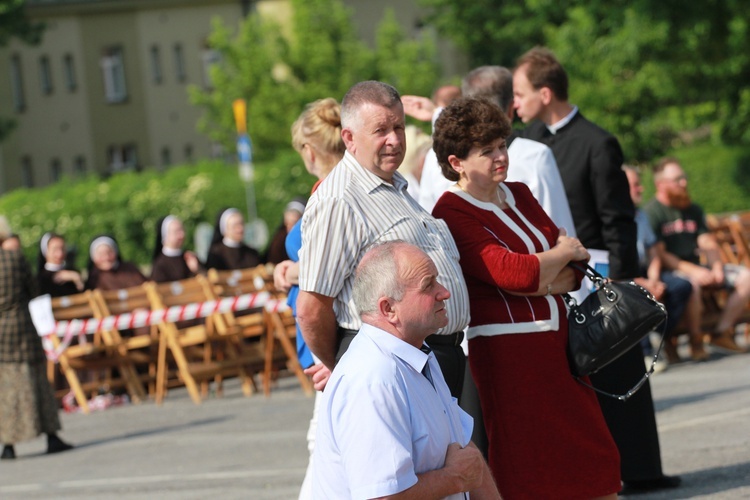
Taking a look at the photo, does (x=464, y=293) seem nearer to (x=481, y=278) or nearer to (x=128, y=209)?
(x=481, y=278)

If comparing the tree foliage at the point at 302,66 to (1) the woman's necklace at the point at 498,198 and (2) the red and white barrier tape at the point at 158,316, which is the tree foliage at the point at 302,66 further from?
(1) the woman's necklace at the point at 498,198

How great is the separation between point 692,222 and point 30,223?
106 ft

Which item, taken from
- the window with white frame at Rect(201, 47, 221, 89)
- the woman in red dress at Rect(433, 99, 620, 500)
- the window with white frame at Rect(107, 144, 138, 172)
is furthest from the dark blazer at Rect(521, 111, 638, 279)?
the window with white frame at Rect(107, 144, 138, 172)

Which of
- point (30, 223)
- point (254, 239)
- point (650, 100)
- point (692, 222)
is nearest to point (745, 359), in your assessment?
point (692, 222)


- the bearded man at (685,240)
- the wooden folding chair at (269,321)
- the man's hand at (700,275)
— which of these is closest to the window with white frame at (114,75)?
the wooden folding chair at (269,321)

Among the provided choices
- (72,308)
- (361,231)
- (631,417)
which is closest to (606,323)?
(361,231)

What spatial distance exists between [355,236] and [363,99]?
0.54 m

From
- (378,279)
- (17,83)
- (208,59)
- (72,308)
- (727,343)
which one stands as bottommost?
(727,343)

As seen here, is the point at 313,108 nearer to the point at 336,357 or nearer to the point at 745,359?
the point at 336,357

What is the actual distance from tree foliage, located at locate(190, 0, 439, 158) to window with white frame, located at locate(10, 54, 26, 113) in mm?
18343

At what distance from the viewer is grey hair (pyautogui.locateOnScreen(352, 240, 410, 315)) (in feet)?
14.8

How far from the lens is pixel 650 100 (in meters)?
35.9

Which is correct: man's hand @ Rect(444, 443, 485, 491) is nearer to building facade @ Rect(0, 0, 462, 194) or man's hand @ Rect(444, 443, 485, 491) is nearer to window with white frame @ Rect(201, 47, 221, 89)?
building facade @ Rect(0, 0, 462, 194)

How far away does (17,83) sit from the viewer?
63.0m
